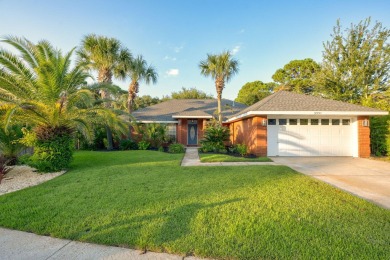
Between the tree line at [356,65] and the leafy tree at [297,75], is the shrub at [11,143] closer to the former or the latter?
the tree line at [356,65]

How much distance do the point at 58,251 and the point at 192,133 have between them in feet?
52.5

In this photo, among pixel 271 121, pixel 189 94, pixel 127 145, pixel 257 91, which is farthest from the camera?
pixel 189 94

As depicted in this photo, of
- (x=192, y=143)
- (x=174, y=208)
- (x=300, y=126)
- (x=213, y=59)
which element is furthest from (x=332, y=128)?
(x=174, y=208)

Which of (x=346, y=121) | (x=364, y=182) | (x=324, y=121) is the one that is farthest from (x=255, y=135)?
(x=364, y=182)

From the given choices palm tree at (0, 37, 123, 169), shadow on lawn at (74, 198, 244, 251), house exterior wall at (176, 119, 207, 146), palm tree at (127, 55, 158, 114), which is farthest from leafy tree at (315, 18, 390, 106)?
palm tree at (0, 37, 123, 169)

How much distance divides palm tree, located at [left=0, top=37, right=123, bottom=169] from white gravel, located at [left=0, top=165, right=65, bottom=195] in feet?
4.94

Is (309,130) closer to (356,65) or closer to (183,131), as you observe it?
(183,131)

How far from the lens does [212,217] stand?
3418 millimetres

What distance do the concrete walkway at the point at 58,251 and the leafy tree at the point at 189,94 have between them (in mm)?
36867

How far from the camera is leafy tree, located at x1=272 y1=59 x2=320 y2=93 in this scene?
29094 mm

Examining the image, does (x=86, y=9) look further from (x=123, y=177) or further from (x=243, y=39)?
(x=243, y=39)

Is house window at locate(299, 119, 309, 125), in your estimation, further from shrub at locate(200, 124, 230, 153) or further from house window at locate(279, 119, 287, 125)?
shrub at locate(200, 124, 230, 153)

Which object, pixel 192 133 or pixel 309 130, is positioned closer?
pixel 309 130

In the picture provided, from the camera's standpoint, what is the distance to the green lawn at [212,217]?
8.46 ft
